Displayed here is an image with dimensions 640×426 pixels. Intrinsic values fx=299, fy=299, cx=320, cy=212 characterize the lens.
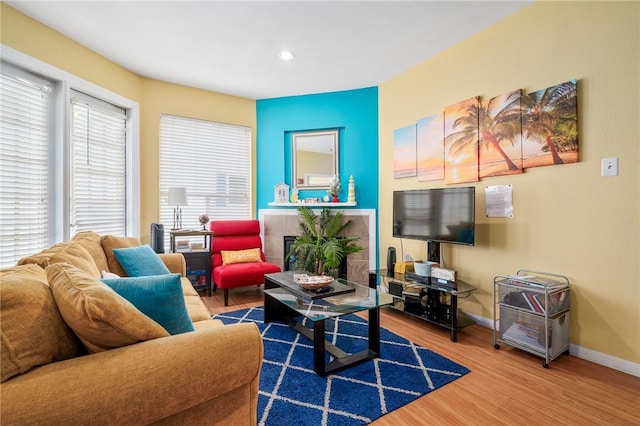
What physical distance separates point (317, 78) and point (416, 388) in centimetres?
347

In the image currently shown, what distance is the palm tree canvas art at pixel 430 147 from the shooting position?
10.6 feet

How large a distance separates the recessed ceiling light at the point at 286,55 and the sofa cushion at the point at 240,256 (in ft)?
7.68

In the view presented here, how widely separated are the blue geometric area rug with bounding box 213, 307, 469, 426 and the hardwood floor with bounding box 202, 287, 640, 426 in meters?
0.09

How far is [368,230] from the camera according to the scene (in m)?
4.10

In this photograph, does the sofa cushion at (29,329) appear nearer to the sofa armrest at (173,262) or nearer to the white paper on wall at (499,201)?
the sofa armrest at (173,262)

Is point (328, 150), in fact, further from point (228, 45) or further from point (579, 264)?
point (579, 264)

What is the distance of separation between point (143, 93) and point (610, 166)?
476cm

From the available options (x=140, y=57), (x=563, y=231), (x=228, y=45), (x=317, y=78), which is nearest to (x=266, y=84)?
(x=317, y=78)

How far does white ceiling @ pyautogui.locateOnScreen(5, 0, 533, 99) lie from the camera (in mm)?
2461

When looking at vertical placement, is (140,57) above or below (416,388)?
above

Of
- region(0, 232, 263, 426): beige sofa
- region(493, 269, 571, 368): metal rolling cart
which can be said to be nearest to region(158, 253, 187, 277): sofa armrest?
region(0, 232, 263, 426): beige sofa

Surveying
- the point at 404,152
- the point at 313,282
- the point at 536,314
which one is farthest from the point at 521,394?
the point at 404,152

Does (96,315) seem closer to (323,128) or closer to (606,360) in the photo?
(606,360)

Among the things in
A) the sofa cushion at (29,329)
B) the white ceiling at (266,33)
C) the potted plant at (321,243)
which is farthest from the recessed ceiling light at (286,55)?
the sofa cushion at (29,329)
